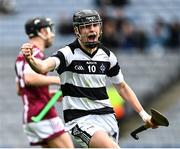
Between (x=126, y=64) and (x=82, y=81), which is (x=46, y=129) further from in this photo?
(x=126, y=64)

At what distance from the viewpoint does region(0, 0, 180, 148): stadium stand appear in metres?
14.6

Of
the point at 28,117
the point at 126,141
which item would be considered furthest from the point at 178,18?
the point at 28,117

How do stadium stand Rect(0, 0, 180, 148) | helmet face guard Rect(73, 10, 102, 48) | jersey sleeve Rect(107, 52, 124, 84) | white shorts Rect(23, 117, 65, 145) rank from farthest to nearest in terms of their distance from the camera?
stadium stand Rect(0, 0, 180, 148)
white shorts Rect(23, 117, 65, 145)
jersey sleeve Rect(107, 52, 124, 84)
helmet face guard Rect(73, 10, 102, 48)

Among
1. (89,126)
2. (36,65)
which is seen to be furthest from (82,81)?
(36,65)

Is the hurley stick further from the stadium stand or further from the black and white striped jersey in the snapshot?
the stadium stand

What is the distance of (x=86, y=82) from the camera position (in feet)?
23.0

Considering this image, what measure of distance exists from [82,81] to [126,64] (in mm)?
8885

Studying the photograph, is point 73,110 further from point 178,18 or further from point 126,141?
point 178,18

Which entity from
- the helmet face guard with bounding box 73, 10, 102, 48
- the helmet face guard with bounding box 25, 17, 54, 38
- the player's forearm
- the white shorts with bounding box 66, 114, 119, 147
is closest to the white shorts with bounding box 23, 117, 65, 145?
the helmet face guard with bounding box 25, 17, 54, 38

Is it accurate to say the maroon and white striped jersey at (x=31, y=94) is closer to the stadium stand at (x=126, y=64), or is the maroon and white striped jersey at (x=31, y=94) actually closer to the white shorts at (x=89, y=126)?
the white shorts at (x=89, y=126)

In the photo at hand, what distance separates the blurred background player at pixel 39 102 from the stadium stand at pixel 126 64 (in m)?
4.94

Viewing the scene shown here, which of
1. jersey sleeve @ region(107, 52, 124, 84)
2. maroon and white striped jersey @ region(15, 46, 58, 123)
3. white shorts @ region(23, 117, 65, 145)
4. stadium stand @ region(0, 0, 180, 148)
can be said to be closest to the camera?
jersey sleeve @ region(107, 52, 124, 84)

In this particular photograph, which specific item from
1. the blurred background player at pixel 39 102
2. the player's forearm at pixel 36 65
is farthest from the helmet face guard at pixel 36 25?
the player's forearm at pixel 36 65

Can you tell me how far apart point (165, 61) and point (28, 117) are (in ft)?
24.0
